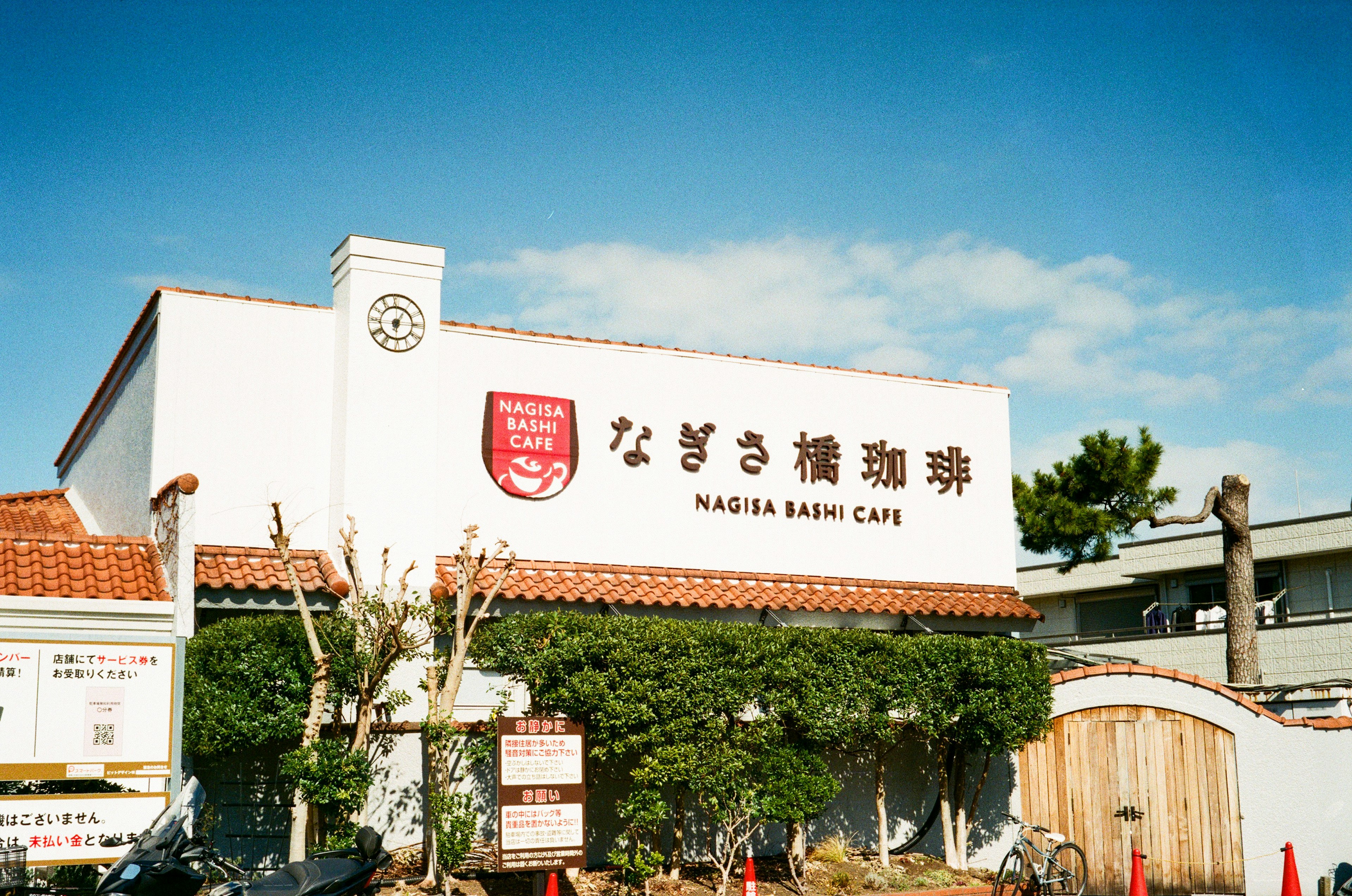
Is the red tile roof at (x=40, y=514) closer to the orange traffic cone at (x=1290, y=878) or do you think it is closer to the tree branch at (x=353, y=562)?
the tree branch at (x=353, y=562)

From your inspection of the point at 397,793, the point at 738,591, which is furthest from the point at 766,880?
the point at 397,793

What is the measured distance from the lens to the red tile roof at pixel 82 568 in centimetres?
1257

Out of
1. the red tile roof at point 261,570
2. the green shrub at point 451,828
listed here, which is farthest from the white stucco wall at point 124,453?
the green shrub at point 451,828

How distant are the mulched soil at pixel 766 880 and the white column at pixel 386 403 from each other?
3.95 m

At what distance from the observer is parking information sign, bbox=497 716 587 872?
1359 centimetres

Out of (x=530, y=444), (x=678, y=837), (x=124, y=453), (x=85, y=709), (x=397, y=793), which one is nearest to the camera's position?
(x=85, y=709)

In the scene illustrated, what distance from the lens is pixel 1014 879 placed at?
1578 centimetres

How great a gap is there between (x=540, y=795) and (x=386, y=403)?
588 centimetres

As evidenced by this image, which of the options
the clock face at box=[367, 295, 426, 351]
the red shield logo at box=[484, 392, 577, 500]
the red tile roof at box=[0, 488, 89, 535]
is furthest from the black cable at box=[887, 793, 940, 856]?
the red tile roof at box=[0, 488, 89, 535]

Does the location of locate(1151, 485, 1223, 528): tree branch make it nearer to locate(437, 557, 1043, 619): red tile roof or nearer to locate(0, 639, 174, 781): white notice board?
locate(437, 557, 1043, 619): red tile roof

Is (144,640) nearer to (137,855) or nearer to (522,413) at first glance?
(137,855)

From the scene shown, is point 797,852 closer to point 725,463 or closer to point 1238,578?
point 725,463

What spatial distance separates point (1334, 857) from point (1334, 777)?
3.39 feet

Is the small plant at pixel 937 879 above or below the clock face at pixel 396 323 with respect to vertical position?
below
